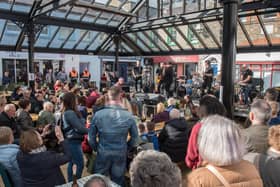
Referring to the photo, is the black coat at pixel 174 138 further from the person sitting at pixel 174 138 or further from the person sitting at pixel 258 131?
the person sitting at pixel 258 131

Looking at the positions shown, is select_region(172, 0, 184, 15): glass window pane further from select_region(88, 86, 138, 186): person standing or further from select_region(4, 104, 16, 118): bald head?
select_region(88, 86, 138, 186): person standing

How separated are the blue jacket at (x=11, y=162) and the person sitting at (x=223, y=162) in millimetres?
1591

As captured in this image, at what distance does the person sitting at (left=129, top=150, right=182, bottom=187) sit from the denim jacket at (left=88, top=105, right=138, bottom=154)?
1.14 m

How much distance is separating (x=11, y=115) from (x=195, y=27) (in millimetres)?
8534

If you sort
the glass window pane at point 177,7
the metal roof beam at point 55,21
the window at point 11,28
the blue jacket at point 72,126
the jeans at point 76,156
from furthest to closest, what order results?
the window at point 11,28 < the glass window pane at point 177,7 < the metal roof beam at point 55,21 < the jeans at point 76,156 < the blue jacket at point 72,126

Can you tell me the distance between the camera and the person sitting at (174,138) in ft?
10.2

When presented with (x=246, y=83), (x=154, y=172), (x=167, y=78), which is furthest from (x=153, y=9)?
(x=154, y=172)

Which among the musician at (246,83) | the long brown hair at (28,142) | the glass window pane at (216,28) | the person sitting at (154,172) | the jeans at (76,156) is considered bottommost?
the jeans at (76,156)

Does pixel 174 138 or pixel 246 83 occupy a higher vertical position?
pixel 246 83

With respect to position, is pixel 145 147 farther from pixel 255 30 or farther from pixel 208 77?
pixel 255 30

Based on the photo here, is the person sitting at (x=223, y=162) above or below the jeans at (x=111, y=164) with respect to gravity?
above

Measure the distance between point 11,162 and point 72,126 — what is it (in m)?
0.73

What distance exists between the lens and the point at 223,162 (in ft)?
3.82

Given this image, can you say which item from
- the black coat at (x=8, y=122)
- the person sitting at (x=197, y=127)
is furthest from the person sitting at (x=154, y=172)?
the black coat at (x=8, y=122)
